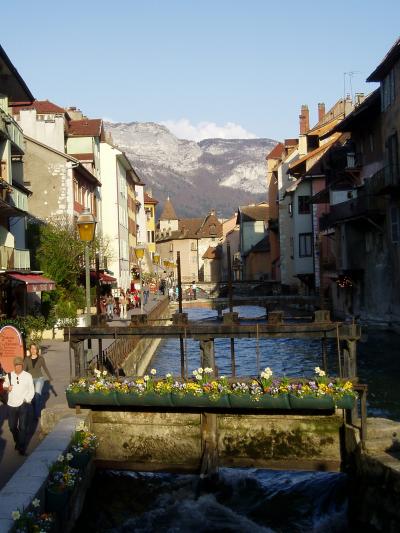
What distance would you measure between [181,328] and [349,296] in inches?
1379

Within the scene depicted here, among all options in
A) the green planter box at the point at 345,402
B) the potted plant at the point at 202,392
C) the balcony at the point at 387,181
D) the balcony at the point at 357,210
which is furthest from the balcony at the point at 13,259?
the green planter box at the point at 345,402

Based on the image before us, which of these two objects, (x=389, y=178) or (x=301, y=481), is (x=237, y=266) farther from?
(x=301, y=481)

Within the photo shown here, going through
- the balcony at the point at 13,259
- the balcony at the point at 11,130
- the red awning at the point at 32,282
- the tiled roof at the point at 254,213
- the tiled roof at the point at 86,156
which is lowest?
the red awning at the point at 32,282

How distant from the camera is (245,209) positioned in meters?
107

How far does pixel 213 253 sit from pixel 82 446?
121m

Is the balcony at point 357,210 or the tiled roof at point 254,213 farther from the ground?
the tiled roof at point 254,213

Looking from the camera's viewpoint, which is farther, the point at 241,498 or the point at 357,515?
the point at 241,498

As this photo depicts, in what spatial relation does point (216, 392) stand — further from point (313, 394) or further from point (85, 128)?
point (85, 128)

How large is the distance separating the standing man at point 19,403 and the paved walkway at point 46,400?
0.81 feet

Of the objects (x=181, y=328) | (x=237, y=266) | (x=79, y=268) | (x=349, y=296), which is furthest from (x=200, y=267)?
(x=181, y=328)

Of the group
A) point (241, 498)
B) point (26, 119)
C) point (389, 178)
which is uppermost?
point (26, 119)

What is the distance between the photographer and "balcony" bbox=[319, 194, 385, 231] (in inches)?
1487

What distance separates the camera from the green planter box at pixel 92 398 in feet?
41.8

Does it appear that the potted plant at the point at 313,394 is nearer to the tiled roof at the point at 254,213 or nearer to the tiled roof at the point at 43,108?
the tiled roof at the point at 43,108
